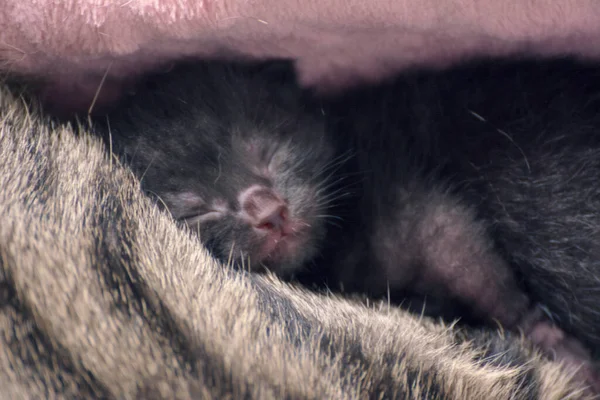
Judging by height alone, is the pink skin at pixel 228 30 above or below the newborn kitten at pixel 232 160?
above

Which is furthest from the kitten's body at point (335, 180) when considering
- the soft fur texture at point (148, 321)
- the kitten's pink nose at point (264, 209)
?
the soft fur texture at point (148, 321)

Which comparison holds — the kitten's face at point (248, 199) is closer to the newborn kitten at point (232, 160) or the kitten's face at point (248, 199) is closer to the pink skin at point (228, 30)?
the newborn kitten at point (232, 160)

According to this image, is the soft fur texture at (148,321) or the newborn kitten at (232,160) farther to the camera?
the newborn kitten at (232,160)

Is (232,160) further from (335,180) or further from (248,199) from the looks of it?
(335,180)

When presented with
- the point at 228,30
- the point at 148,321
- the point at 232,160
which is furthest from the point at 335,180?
the point at 148,321

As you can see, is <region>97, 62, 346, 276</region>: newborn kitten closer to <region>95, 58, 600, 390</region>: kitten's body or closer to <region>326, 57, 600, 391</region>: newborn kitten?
<region>95, 58, 600, 390</region>: kitten's body

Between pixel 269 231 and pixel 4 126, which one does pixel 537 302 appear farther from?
pixel 4 126
